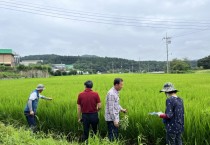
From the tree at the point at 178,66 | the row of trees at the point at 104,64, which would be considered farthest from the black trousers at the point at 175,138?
the row of trees at the point at 104,64

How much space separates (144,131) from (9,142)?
2849 millimetres

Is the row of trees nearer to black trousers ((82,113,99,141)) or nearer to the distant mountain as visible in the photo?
the distant mountain

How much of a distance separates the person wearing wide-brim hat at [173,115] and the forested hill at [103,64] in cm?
8867

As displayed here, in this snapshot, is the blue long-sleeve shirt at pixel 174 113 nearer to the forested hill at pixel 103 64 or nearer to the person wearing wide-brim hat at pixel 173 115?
the person wearing wide-brim hat at pixel 173 115

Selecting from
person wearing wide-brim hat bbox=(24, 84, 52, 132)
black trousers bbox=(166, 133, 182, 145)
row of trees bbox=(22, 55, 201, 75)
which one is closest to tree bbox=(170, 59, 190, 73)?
row of trees bbox=(22, 55, 201, 75)

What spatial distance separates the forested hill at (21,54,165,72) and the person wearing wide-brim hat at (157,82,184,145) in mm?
88669

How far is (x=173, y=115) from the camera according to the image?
536 centimetres

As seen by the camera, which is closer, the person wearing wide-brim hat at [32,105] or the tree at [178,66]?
the person wearing wide-brim hat at [32,105]

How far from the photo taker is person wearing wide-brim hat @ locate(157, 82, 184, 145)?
5309 mm

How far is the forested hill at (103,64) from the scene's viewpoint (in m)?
99.2

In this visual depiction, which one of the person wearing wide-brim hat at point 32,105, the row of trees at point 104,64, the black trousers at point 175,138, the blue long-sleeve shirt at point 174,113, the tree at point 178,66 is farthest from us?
the row of trees at point 104,64

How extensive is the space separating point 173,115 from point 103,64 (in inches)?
3815

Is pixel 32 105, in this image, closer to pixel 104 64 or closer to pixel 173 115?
pixel 173 115

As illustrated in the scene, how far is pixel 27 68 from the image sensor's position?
5862cm
